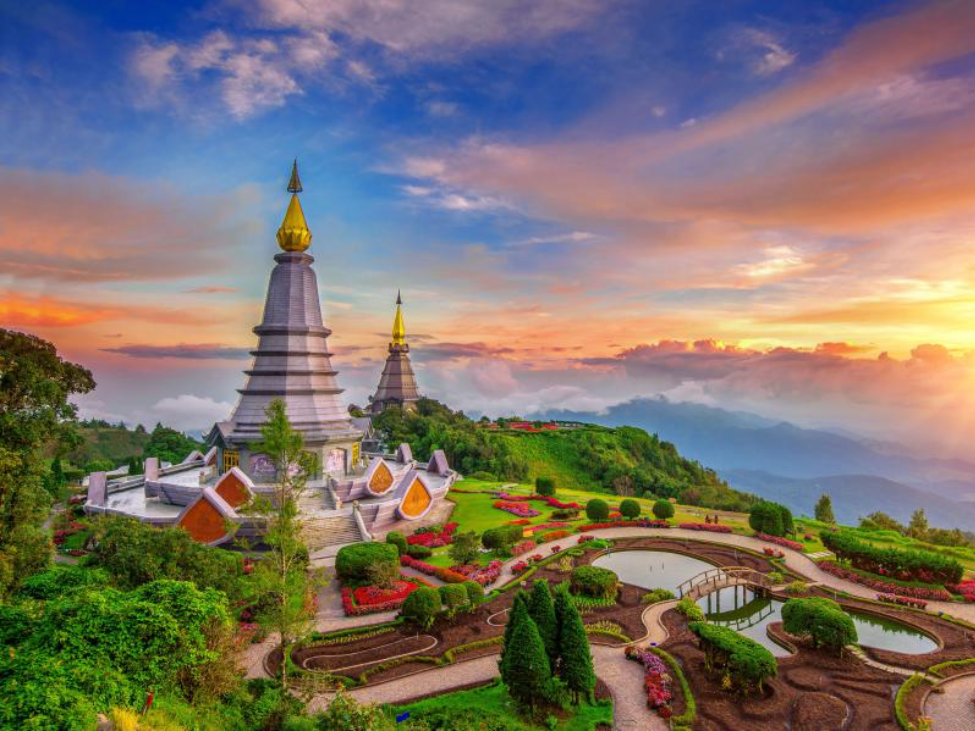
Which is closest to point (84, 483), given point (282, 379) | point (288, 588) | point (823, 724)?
point (282, 379)

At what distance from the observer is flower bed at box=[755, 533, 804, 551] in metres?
31.0

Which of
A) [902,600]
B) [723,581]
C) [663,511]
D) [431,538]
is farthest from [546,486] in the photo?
[902,600]

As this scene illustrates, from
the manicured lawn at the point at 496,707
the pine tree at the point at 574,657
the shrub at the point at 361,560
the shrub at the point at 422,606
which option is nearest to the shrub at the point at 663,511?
the shrub at the point at 361,560

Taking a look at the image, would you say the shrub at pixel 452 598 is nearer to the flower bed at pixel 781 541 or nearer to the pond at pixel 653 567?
the pond at pixel 653 567

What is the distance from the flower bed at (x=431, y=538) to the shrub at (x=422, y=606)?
362 inches

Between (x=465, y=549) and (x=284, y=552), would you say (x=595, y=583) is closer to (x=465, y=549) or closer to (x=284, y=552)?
(x=465, y=549)

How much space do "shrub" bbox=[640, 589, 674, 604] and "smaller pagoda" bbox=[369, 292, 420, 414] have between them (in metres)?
52.4

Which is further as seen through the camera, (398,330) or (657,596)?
(398,330)

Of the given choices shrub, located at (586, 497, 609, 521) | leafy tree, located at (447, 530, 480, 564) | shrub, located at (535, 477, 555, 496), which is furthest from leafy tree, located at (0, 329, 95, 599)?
shrub, located at (535, 477, 555, 496)

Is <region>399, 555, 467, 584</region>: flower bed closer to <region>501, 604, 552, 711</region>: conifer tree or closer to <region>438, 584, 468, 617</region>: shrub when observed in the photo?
<region>438, 584, 468, 617</region>: shrub

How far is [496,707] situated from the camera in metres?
14.9

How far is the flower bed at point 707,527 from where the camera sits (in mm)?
34406

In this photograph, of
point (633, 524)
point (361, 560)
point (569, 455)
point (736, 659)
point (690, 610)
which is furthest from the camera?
point (569, 455)

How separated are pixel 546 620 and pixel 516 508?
79.0 feet
